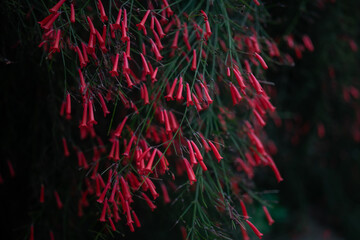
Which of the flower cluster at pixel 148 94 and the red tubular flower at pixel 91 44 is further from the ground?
the red tubular flower at pixel 91 44

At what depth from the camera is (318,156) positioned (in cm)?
517

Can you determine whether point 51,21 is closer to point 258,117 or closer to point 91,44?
point 91,44

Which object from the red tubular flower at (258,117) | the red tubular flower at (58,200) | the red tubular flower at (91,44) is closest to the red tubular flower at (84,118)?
the red tubular flower at (91,44)

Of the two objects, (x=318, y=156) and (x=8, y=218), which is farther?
(x=318, y=156)

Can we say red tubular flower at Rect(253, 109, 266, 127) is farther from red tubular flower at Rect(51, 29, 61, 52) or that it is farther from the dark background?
red tubular flower at Rect(51, 29, 61, 52)

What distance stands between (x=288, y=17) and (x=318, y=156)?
9.64 ft

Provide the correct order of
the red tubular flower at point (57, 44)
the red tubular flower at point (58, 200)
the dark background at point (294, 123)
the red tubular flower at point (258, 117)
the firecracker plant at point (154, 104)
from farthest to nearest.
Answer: the dark background at point (294, 123)
the red tubular flower at point (58, 200)
the red tubular flower at point (258, 117)
the firecracker plant at point (154, 104)
the red tubular flower at point (57, 44)

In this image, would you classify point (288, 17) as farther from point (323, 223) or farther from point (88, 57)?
point (323, 223)

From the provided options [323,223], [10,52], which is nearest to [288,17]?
[10,52]

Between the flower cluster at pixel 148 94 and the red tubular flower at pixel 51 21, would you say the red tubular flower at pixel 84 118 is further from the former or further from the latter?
the red tubular flower at pixel 51 21

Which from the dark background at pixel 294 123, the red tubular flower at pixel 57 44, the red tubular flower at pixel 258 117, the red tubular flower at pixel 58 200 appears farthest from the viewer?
the dark background at pixel 294 123

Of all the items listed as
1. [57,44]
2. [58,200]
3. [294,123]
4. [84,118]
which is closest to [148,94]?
[84,118]

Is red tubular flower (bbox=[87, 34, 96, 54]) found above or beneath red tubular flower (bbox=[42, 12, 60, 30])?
beneath

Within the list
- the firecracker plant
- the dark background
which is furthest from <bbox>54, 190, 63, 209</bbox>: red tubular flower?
the dark background
